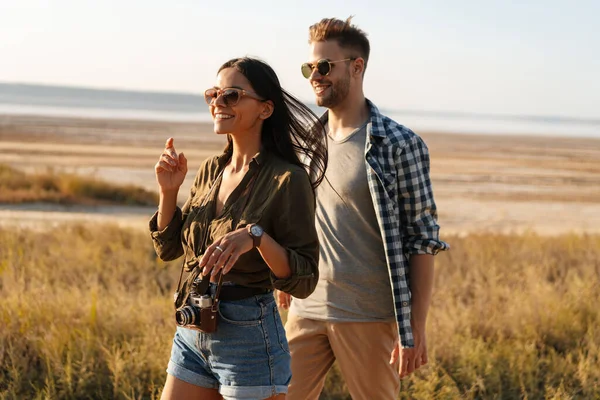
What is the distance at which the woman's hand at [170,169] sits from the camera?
3100mm

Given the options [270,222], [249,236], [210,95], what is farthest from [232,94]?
[249,236]

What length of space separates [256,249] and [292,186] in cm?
24

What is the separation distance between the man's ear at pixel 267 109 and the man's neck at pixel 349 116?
0.90 m

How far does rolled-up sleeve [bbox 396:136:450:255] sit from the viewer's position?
377 cm

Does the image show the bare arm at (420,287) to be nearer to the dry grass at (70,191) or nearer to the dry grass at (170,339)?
the dry grass at (170,339)

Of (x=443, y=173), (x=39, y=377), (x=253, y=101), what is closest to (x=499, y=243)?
(x=39, y=377)

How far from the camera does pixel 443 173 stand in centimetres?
2980

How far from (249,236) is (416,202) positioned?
4.10ft

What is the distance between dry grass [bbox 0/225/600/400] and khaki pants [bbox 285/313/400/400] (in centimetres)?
129

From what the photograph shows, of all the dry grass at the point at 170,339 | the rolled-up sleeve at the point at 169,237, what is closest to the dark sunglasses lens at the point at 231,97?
the rolled-up sleeve at the point at 169,237

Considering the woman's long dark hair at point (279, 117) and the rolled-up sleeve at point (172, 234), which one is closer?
the woman's long dark hair at point (279, 117)

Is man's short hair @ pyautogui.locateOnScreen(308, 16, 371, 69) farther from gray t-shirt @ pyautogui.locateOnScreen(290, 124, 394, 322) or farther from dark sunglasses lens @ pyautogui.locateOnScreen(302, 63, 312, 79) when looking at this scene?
gray t-shirt @ pyautogui.locateOnScreen(290, 124, 394, 322)

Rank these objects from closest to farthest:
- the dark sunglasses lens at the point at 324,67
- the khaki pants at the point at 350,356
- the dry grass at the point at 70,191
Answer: the khaki pants at the point at 350,356 < the dark sunglasses lens at the point at 324,67 < the dry grass at the point at 70,191

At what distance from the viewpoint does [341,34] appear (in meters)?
4.04
